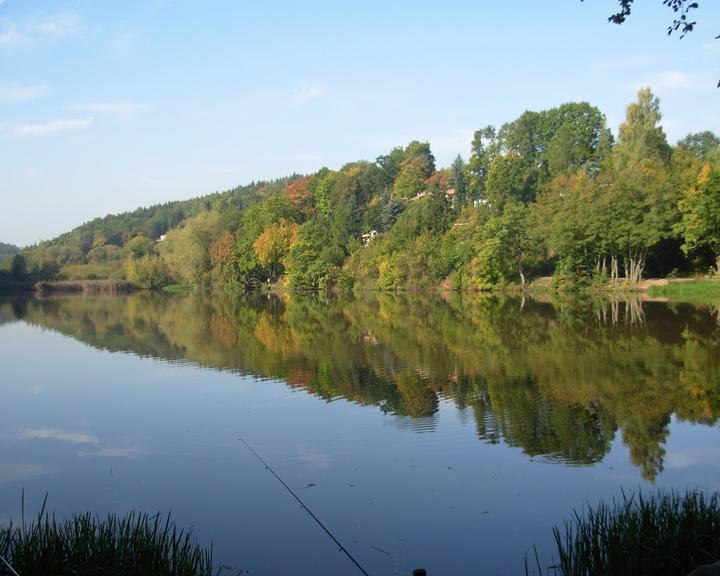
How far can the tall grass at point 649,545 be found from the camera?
642 centimetres

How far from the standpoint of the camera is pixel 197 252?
9550 cm

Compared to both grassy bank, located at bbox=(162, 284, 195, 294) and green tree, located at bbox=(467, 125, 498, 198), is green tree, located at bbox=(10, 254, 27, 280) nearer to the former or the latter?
grassy bank, located at bbox=(162, 284, 195, 294)

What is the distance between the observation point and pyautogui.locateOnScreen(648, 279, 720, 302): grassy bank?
4408 centimetres

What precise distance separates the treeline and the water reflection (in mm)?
11463

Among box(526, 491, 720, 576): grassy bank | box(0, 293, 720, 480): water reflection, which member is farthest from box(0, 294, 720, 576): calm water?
box(526, 491, 720, 576): grassy bank

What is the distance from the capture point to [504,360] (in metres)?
22.2

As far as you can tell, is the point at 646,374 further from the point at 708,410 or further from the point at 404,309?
the point at 404,309

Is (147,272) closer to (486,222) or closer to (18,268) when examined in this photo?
(18,268)

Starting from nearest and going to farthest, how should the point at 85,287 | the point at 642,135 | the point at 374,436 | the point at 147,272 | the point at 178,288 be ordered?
the point at 374,436 → the point at 642,135 → the point at 178,288 → the point at 147,272 → the point at 85,287

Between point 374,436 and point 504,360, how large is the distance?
9.75m

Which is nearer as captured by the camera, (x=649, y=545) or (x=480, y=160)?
(x=649, y=545)

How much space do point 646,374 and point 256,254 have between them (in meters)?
74.9

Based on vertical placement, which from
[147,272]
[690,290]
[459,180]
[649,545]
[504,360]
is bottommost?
[504,360]

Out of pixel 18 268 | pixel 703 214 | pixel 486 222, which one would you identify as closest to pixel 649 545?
pixel 703 214
